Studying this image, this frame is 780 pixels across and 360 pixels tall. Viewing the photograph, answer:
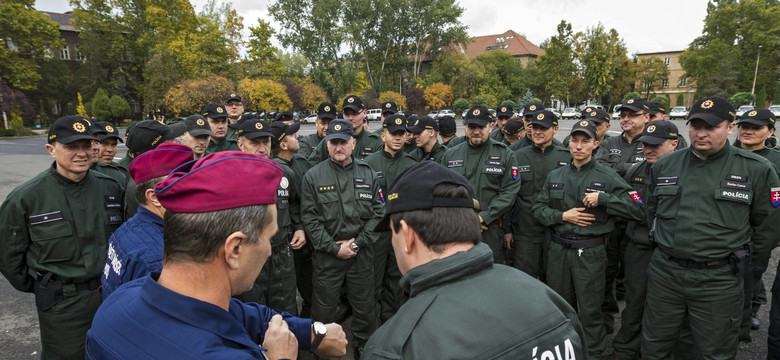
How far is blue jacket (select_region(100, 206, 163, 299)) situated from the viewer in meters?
1.74

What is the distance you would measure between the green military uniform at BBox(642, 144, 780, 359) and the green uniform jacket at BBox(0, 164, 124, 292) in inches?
173

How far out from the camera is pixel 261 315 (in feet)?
5.05

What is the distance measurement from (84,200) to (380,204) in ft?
8.44

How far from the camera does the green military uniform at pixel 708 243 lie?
2.85 metres

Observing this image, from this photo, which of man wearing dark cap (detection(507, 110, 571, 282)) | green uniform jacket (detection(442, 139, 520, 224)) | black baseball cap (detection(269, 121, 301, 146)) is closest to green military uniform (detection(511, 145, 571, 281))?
man wearing dark cap (detection(507, 110, 571, 282))

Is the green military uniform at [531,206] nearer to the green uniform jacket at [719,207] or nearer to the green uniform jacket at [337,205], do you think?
the green uniform jacket at [719,207]

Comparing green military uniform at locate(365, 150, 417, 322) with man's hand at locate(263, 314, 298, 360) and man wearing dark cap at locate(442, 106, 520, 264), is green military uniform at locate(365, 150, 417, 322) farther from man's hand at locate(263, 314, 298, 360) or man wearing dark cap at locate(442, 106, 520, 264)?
man's hand at locate(263, 314, 298, 360)

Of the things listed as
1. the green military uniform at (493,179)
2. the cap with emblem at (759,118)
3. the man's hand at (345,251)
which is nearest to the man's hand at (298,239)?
the man's hand at (345,251)

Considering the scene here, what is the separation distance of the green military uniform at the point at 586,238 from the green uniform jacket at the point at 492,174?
1.66 ft

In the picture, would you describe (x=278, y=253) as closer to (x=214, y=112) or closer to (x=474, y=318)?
(x=474, y=318)

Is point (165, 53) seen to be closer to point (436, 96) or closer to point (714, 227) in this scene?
point (436, 96)

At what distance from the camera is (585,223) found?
356 cm

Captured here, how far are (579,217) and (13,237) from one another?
15.0 ft

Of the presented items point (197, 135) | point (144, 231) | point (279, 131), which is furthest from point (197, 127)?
point (144, 231)
